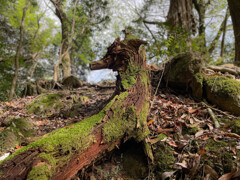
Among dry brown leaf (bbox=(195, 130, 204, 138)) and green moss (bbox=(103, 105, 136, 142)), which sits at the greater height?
green moss (bbox=(103, 105, 136, 142))

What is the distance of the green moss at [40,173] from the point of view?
1100 millimetres

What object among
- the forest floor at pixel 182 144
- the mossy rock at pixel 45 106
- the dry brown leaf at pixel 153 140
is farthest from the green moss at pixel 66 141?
the mossy rock at pixel 45 106

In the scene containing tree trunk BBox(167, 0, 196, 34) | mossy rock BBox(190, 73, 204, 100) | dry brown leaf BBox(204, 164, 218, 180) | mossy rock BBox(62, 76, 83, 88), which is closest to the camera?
dry brown leaf BBox(204, 164, 218, 180)

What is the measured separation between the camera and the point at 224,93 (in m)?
2.80

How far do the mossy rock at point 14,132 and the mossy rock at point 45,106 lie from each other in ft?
3.10

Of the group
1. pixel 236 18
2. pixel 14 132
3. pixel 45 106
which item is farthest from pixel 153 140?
pixel 236 18

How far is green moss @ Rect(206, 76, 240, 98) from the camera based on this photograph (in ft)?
8.95

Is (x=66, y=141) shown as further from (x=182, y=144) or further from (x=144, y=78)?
(x=144, y=78)

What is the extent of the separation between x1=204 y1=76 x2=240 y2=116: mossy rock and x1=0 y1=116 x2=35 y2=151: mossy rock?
410 cm

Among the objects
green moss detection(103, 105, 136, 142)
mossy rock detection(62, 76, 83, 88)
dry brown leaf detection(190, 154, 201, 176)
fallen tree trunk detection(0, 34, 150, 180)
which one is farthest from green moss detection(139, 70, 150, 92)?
mossy rock detection(62, 76, 83, 88)

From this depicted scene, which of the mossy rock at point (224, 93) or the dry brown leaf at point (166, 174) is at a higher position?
the mossy rock at point (224, 93)

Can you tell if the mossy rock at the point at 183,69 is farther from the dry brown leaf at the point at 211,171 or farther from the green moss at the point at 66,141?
the green moss at the point at 66,141

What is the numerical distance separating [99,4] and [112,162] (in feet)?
44.5

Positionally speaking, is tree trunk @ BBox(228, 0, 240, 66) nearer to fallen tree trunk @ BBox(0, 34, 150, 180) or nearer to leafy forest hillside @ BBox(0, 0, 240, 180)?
leafy forest hillside @ BBox(0, 0, 240, 180)
